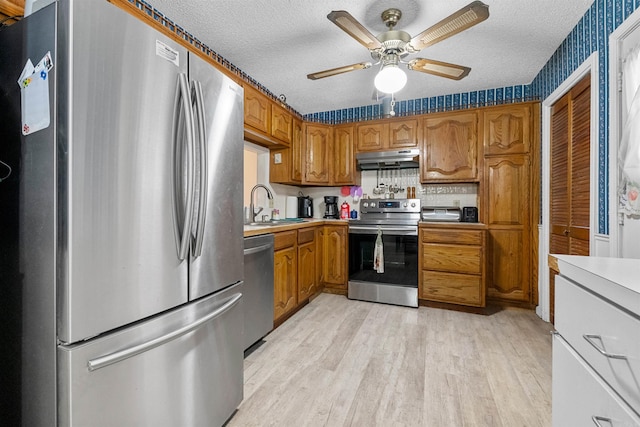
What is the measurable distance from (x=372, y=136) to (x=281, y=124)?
1134 mm

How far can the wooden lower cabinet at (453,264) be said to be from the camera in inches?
109

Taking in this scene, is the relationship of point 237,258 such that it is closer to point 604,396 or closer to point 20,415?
point 20,415

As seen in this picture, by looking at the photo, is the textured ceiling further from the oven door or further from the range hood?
the oven door

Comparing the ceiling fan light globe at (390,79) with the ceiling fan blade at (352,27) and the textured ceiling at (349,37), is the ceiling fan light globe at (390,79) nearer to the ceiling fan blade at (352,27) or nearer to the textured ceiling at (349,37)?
the ceiling fan blade at (352,27)

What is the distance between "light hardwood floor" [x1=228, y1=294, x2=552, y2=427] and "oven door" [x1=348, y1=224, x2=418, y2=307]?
0.31 meters

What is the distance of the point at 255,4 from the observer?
181cm

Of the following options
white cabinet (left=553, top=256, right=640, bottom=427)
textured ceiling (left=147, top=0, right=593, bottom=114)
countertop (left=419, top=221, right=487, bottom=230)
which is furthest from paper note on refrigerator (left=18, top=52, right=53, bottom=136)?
countertop (left=419, top=221, right=487, bottom=230)

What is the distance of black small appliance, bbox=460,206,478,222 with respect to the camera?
10.4 ft

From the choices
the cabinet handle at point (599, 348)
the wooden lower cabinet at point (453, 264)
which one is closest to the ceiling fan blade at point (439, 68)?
the wooden lower cabinet at point (453, 264)

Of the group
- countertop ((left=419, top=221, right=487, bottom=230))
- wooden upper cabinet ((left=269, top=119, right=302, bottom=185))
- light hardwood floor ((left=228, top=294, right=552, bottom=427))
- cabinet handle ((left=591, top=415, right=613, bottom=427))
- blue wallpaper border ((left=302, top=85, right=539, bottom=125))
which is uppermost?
blue wallpaper border ((left=302, top=85, right=539, bottom=125))

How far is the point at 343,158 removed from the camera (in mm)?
3629

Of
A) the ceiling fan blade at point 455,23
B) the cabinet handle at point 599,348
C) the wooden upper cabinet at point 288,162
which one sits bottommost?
the cabinet handle at point 599,348

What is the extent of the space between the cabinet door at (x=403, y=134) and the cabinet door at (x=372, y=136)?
70 mm

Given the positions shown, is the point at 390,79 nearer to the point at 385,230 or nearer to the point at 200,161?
the point at 200,161
